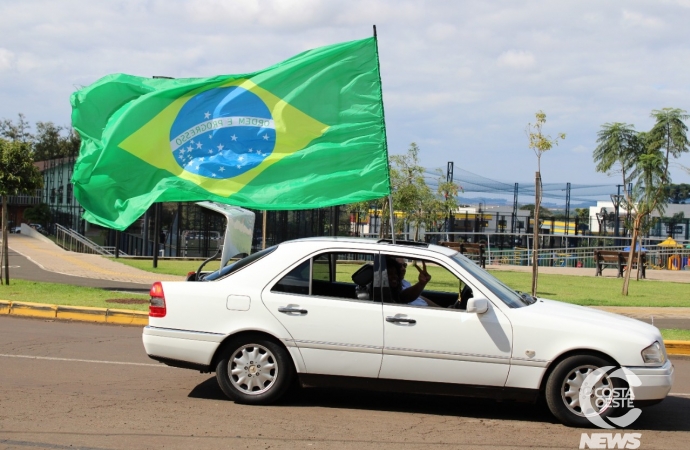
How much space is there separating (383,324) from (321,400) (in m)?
1.14

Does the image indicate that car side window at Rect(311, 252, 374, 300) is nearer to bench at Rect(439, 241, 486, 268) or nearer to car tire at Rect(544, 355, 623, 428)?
car tire at Rect(544, 355, 623, 428)

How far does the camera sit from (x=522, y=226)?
1727 inches

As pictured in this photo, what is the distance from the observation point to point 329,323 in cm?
697

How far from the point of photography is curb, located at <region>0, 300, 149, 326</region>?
41.7 ft

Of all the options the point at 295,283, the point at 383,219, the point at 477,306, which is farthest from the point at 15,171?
Result: the point at 383,219

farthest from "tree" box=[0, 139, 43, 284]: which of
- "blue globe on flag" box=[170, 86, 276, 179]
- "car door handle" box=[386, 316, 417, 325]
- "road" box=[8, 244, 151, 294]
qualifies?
"car door handle" box=[386, 316, 417, 325]

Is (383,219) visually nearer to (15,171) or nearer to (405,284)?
(15,171)

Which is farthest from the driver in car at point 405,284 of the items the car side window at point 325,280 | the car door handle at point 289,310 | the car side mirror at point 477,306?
the car door handle at point 289,310

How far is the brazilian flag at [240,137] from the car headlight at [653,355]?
3972mm

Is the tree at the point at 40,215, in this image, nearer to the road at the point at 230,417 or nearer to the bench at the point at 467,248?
the bench at the point at 467,248

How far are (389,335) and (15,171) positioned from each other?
494 inches

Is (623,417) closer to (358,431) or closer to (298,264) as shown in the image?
(358,431)

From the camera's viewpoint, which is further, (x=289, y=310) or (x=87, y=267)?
(x=87, y=267)

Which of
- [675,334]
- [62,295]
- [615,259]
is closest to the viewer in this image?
[675,334]
